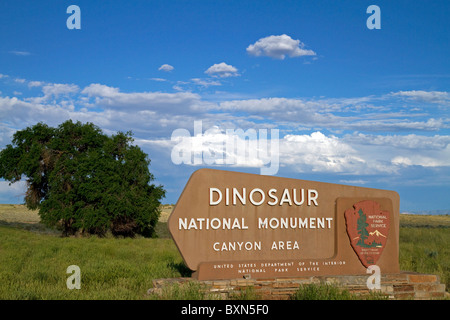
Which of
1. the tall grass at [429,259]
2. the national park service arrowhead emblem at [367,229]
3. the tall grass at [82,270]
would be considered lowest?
the tall grass at [429,259]

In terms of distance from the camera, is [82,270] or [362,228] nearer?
[362,228]

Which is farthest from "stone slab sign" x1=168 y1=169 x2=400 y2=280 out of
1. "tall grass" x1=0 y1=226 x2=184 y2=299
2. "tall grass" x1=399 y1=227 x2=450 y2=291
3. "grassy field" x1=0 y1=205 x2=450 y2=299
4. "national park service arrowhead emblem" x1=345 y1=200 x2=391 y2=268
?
"tall grass" x1=399 y1=227 x2=450 y2=291

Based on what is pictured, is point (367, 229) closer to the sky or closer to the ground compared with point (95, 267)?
closer to the sky

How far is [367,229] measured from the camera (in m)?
11.9

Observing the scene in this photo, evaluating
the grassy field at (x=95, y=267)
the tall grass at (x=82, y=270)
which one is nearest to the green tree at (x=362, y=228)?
the grassy field at (x=95, y=267)

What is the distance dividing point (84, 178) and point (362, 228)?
2232 cm

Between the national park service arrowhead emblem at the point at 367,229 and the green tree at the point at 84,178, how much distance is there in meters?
20.6

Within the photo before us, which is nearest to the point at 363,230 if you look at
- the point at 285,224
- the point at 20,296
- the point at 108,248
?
the point at 285,224

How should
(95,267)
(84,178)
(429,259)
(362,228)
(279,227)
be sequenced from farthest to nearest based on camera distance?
(84,178) < (429,259) < (95,267) < (362,228) < (279,227)

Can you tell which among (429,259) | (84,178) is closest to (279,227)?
(429,259)

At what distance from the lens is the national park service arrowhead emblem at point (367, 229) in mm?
11688

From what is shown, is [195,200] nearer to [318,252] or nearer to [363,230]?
[318,252]

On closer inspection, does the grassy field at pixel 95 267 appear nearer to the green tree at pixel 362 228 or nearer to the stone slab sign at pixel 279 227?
the stone slab sign at pixel 279 227

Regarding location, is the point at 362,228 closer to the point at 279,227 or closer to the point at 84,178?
the point at 279,227
